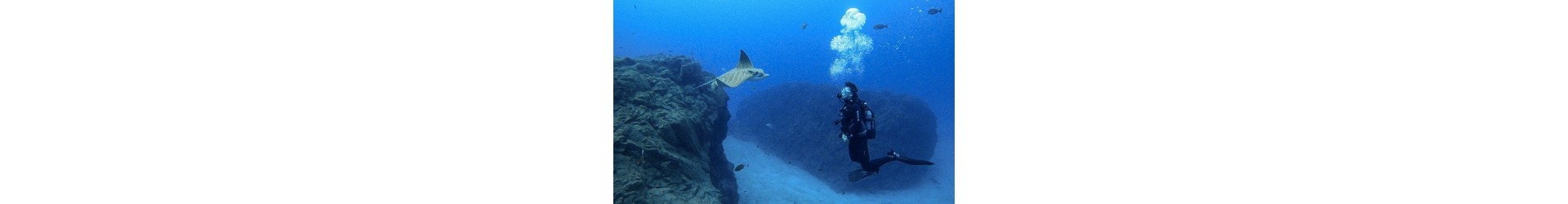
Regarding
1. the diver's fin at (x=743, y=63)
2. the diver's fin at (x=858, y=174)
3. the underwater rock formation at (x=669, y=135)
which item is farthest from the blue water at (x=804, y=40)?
the diver's fin at (x=858, y=174)

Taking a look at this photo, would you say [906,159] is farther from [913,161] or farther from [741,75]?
[741,75]

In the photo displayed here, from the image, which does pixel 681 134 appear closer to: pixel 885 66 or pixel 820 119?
pixel 820 119

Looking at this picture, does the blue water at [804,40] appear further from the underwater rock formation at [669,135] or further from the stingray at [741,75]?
the underwater rock formation at [669,135]

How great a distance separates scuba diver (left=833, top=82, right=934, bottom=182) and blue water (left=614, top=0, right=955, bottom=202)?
0.24 ft

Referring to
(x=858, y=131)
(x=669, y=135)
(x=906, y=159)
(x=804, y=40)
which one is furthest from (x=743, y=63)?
(x=906, y=159)

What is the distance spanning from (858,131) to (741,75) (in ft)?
2.29

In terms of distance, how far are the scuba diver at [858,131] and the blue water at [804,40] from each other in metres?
0.07

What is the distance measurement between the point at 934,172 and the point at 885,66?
2.08 feet

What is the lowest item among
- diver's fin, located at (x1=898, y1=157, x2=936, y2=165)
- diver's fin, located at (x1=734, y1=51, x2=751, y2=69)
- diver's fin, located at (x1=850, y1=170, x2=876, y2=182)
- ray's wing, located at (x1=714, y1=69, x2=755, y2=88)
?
diver's fin, located at (x1=850, y1=170, x2=876, y2=182)

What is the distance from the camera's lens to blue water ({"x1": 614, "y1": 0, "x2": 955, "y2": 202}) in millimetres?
2725

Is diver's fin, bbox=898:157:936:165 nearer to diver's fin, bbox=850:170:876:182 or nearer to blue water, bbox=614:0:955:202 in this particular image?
blue water, bbox=614:0:955:202

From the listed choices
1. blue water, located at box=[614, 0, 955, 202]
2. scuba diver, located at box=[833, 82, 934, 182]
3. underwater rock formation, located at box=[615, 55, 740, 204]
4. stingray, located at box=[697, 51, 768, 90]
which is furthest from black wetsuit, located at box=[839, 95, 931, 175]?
underwater rock formation, located at box=[615, 55, 740, 204]

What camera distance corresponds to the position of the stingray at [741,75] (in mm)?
2879

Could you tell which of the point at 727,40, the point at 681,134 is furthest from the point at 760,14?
the point at 681,134
